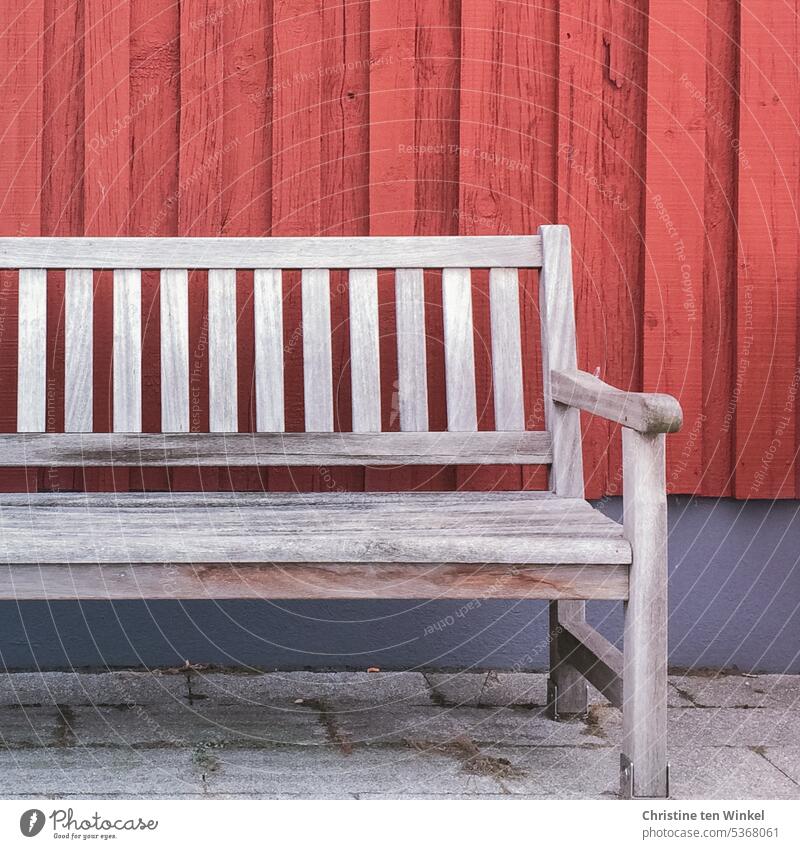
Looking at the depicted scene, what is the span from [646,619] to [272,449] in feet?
3.04

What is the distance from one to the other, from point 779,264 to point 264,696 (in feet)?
5.54

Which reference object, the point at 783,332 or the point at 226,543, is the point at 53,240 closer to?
the point at 226,543

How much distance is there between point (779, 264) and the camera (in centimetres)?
273

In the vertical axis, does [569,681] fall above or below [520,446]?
below

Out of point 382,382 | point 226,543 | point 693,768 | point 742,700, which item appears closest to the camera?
point 226,543

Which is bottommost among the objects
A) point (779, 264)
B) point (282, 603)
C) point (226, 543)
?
point (282, 603)

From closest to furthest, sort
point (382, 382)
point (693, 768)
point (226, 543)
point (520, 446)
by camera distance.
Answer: point (226, 543), point (693, 768), point (520, 446), point (382, 382)

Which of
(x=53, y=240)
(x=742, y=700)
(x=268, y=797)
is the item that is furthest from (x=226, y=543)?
(x=742, y=700)

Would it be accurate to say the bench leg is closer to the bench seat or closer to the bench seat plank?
the bench seat plank

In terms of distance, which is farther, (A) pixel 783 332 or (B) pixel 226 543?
(A) pixel 783 332

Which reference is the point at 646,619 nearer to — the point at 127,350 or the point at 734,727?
the point at 734,727

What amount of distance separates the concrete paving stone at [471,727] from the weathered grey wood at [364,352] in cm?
66

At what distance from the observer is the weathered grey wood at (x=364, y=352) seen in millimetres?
2383

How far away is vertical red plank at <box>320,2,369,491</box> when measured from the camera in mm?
2668
